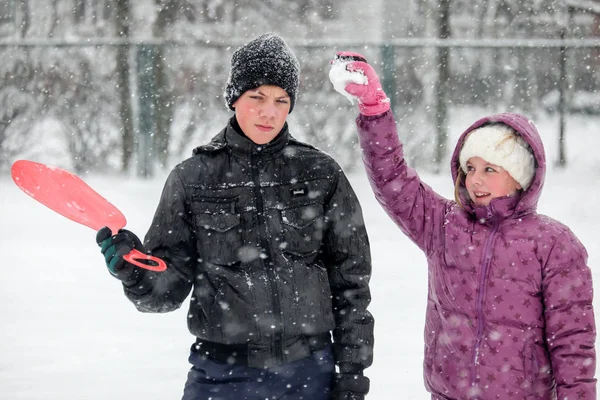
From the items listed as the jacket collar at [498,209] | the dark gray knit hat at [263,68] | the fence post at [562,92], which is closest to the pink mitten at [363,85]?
the dark gray knit hat at [263,68]

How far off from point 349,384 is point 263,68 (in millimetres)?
917

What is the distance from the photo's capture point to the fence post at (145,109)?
7.41 meters

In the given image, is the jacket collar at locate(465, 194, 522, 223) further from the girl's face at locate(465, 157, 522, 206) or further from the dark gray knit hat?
the dark gray knit hat

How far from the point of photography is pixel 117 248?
2.06 metres

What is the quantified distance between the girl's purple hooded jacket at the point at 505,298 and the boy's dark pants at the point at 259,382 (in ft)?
1.23

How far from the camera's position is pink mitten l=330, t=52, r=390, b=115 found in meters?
2.30

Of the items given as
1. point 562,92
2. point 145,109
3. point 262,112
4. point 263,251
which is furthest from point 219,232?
point 562,92

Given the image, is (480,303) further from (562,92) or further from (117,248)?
(562,92)

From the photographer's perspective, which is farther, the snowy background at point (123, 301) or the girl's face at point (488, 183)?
the snowy background at point (123, 301)

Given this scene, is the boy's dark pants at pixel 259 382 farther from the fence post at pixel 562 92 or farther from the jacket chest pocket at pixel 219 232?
the fence post at pixel 562 92

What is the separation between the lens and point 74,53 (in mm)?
7625

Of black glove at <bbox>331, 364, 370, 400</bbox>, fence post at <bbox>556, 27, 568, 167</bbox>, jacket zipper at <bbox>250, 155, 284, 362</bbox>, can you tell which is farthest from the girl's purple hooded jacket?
fence post at <bbox>556, 27, 568, 167</bbox>

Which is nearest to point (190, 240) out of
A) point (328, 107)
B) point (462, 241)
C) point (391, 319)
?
point (462, 241)

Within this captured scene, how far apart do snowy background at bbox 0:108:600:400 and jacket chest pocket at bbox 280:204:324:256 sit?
1566 millimetres
